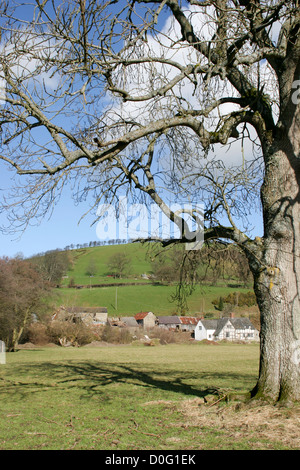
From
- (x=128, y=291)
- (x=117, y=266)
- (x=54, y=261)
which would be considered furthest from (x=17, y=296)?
(x=117, y=266)

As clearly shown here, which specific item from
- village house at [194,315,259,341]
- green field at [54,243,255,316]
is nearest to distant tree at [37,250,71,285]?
green field at [54,243,255,316]

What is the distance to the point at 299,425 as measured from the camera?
5039mm

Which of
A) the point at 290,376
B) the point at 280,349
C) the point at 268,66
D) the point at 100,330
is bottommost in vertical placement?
the point at 100,330

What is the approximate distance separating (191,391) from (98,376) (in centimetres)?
432

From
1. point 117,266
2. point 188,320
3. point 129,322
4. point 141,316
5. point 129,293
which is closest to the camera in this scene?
point 129,322

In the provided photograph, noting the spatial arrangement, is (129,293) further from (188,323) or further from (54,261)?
(54,261)

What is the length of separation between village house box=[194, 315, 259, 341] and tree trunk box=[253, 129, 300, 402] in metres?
53.8

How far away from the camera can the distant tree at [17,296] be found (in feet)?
91.5

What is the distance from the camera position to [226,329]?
59.9 metres

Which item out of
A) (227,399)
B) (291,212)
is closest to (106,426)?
(227,399)

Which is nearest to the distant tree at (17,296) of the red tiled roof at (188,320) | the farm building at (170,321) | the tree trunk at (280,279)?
the tree trunk at (280,279)

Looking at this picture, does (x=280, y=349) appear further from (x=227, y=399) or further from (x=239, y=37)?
(x=239, y=37)

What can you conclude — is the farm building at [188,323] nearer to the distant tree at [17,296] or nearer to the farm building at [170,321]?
the farm building at [170,321]
